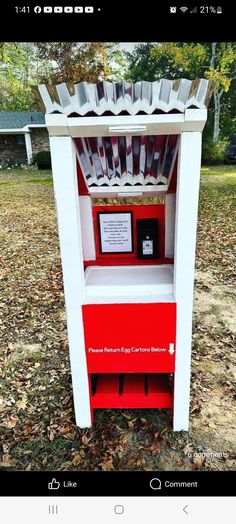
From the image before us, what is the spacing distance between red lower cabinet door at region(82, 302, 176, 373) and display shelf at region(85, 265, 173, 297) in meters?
0.08

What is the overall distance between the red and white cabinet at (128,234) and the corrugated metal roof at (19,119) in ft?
57.7

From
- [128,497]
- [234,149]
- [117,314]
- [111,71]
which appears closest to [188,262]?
[117,314]

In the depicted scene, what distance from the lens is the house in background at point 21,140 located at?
56.6ft

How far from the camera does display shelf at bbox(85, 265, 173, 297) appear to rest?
185 cm

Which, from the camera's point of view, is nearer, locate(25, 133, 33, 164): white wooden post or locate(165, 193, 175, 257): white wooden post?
locate(165, 193, 175, 257): white wooden post

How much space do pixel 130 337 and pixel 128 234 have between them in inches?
27.4

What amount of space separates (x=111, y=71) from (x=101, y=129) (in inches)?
432

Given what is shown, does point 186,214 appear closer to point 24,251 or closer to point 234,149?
point 24,251

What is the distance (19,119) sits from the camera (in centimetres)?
1822

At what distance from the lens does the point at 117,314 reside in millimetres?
1843

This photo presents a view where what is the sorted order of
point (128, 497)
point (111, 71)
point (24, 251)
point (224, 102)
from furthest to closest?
point (224, 102) → point (111, 71) → point (24, 251) → point (128, 497)

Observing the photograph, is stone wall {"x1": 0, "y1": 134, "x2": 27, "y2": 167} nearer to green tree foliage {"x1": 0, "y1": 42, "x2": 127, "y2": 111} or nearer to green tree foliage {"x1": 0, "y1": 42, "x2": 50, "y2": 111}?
green tree foliage {"x1": 0, "y1": 42, "x2": 50, "y2": 111}

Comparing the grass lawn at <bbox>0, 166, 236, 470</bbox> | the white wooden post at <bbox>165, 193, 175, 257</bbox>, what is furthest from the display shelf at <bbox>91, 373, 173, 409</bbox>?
the white wooden post at <bbox>165, 193, 175, 257</bbox>
